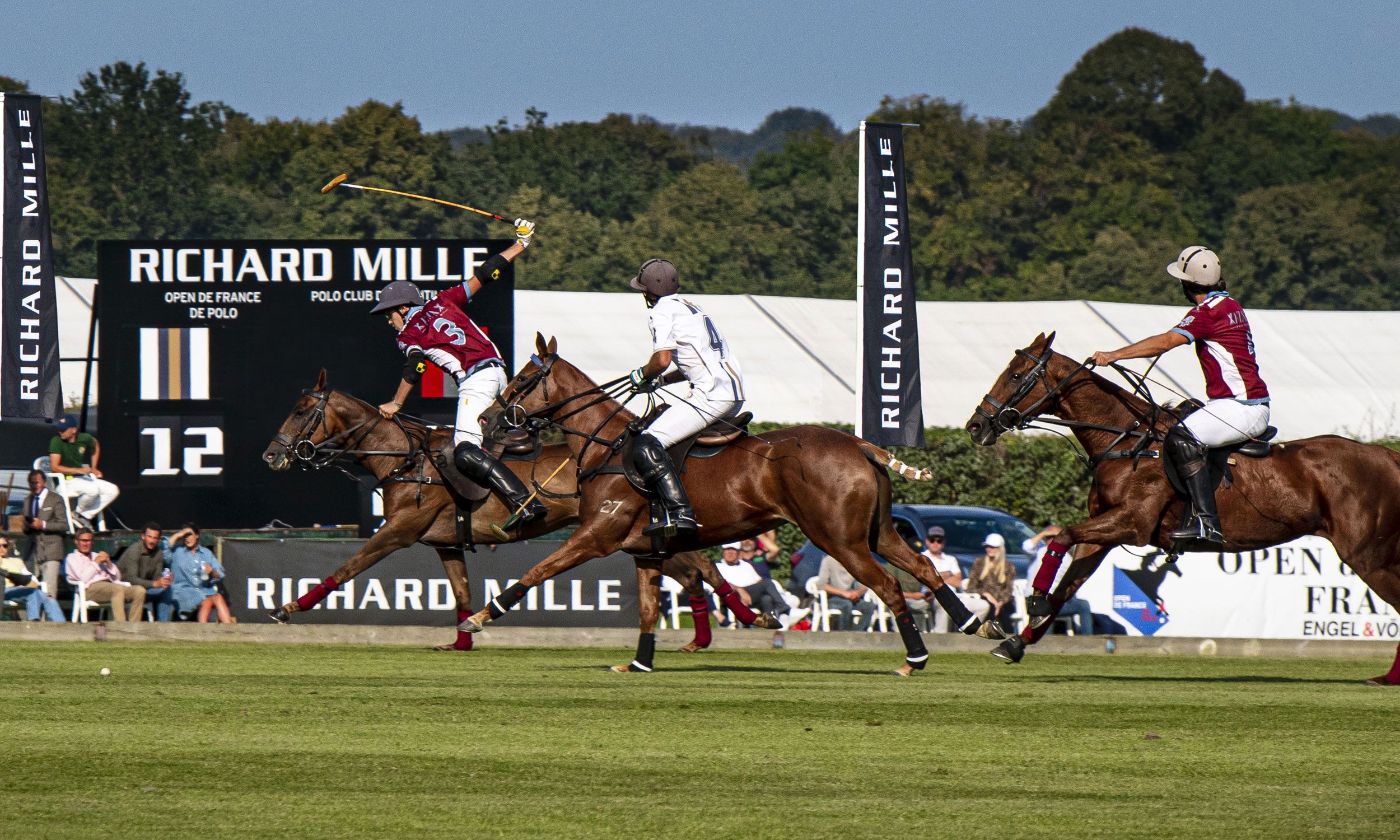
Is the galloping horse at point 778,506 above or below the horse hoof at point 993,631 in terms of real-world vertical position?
above

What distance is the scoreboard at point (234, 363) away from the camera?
1742cm

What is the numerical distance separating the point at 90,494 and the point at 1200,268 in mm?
11114

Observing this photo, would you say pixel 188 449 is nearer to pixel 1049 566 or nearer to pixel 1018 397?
pixel 1018 397

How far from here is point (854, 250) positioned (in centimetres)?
6506

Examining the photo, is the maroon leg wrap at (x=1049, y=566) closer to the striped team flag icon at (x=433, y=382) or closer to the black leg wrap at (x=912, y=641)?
the black leg wrap at (x=912, y=641)

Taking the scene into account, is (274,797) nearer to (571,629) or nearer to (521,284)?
(571,629)

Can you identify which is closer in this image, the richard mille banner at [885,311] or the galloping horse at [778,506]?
the galloping horse at [778,506]

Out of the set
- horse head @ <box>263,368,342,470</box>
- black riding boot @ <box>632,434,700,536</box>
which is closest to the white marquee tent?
horse head @ <box>263,368,342,470</box>

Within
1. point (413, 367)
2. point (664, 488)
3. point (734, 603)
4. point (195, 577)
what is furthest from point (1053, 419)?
point (195, 577)

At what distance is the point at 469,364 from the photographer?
12734 mm

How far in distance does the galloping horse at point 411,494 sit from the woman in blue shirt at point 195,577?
2.78m

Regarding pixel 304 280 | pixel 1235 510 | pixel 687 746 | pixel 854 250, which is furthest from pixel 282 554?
pixel 854 250

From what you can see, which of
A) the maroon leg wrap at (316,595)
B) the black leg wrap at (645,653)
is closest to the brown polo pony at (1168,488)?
the black leg wrap at (645,653)

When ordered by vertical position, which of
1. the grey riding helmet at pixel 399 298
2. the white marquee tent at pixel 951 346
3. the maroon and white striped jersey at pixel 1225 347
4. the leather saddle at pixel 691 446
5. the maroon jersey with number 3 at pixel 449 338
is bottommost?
the leather saddle at pixel 691 446
